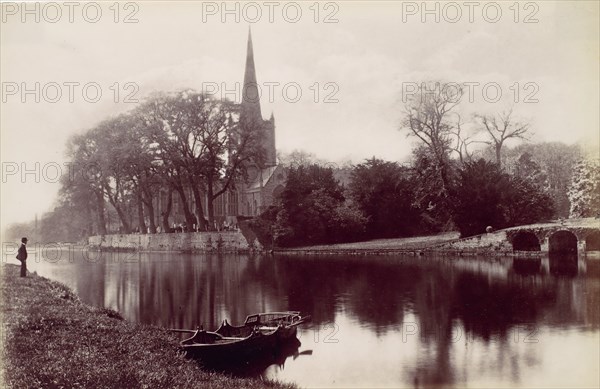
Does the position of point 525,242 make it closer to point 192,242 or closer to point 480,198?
point 480,198

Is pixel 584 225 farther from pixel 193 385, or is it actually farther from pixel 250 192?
pixel 250 192

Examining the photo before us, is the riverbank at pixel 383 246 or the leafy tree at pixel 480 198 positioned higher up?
the leafy tree at pixel 480 198

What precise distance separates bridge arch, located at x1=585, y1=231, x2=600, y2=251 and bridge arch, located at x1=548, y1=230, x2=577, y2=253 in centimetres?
152

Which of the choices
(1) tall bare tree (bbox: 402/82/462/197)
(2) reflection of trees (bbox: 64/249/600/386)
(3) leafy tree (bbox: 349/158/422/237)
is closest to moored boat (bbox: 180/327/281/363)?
(2) reflection of trees (bbox: 64/249/600/386)

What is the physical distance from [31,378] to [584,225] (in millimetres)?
26523

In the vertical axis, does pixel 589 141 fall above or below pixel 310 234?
above

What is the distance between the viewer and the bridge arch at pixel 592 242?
26.6 metres

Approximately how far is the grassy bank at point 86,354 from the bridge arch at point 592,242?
22.0 m

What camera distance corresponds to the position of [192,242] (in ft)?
144

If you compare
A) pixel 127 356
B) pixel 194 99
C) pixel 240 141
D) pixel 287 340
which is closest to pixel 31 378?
pixel 127 356

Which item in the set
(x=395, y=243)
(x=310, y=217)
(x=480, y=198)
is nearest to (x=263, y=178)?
(x=310, y=217)

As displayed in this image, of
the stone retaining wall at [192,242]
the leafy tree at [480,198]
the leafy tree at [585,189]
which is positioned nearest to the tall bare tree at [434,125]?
the leafy tree at [480,198]

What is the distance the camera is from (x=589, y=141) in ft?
45.5

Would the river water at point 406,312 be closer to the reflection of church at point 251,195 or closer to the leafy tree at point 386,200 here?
the leafy tree at point 386,200
